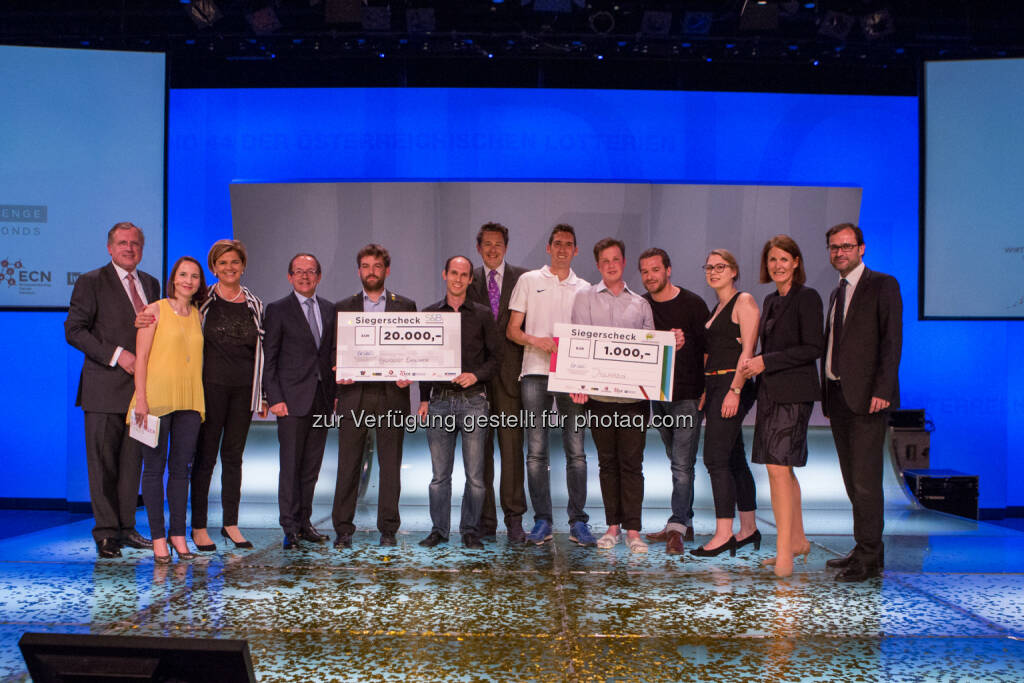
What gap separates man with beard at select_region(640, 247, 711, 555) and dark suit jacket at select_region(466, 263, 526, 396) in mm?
782

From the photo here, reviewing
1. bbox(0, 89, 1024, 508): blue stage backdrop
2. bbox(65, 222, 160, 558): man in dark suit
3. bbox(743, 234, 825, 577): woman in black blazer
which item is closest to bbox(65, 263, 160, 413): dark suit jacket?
bbox(65, 222, 160, 558): man in dark suit

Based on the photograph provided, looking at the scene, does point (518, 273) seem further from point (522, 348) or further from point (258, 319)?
point (258, 319)

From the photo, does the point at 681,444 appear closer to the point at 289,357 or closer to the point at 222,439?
the point at 289,357

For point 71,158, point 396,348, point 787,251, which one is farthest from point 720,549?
point 71,158

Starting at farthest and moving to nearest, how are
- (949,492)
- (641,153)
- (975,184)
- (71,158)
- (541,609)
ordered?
(641,153), (975,184), (949,492), (71,158), (541,609)

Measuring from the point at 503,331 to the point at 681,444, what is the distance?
1.18 meters

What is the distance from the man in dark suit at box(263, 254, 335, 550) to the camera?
416 centimetres

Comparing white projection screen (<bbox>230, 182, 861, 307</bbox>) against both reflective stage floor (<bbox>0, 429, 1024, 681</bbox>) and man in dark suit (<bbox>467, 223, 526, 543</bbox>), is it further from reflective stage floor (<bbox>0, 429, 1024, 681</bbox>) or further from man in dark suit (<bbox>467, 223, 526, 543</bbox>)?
reflective stage floor (<bbox>0, 429, 1024, 681</bbox>)

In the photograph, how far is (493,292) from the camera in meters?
4.40

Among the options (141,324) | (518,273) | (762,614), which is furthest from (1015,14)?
(141,324)

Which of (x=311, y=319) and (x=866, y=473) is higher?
(x=311, y=319)

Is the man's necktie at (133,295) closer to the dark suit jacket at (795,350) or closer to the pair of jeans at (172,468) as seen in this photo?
the pair of jeans at (172,468)

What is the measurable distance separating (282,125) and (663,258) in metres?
4.24

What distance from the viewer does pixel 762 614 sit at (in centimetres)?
307
